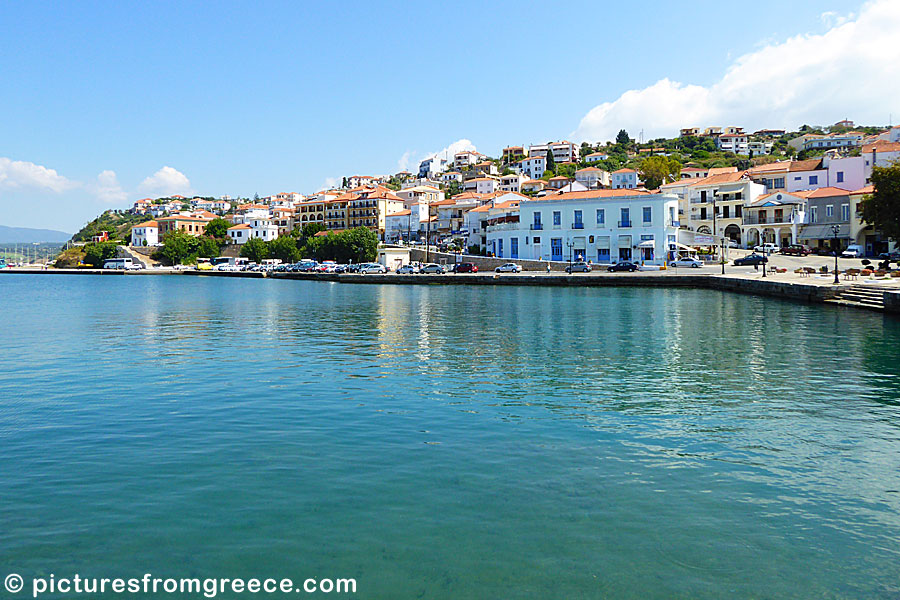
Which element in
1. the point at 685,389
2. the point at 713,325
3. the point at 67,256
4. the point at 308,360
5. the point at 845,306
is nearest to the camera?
the point at 685,389

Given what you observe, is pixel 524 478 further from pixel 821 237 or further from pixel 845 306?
pixel 821 237

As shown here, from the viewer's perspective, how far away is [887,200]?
153 ft

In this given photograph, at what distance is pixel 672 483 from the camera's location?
8.48 m

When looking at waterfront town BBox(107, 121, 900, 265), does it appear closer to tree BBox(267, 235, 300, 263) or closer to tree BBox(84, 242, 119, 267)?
tree BBox(84, 242, 119, 267)

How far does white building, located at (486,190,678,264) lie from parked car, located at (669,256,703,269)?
217 centimetres

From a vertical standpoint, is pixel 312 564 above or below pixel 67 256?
below

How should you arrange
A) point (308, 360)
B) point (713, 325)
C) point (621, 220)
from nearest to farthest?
point (308, 360), point (713, 325), point (621, 220)

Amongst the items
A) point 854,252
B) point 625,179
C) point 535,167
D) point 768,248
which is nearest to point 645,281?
point 854,252

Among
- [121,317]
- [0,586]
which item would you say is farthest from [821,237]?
[0,586]

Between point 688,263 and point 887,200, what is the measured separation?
18.4 metres

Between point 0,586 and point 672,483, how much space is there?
7751 mm

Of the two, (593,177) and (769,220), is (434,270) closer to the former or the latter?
(769,220)

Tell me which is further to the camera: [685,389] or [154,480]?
[685,389]

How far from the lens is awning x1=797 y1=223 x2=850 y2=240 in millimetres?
→ 66688
